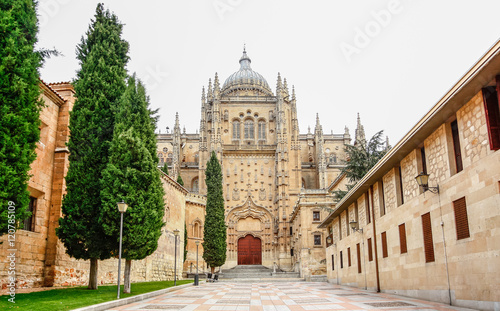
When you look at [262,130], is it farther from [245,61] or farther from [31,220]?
[31,220]

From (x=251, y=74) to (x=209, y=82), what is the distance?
7.66 metres

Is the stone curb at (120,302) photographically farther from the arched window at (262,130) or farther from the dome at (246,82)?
the dome at (246,82)

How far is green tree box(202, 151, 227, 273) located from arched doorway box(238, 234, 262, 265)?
12.7 m

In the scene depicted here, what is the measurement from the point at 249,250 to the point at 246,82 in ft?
77.7

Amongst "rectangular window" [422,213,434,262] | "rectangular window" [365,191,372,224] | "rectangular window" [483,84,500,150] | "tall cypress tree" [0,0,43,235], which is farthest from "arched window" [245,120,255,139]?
"rectangular window" [483,84,500,150]

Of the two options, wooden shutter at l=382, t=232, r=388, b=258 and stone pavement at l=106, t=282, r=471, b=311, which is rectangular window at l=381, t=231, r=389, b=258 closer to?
wooden shutter at l=382, t=232, r=388, b=258

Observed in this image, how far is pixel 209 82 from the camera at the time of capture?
55.4m

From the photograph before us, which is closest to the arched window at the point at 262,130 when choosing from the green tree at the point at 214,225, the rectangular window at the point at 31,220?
the green tree at the point at 214,225

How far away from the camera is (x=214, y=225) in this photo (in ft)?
118

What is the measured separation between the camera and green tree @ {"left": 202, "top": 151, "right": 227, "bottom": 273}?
35250mm

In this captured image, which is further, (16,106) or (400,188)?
(400,188)

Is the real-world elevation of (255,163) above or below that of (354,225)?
above

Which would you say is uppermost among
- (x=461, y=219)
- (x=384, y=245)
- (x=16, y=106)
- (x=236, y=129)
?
(x=236, y=129)

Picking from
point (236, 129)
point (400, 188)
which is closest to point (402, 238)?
point (400, 188)
